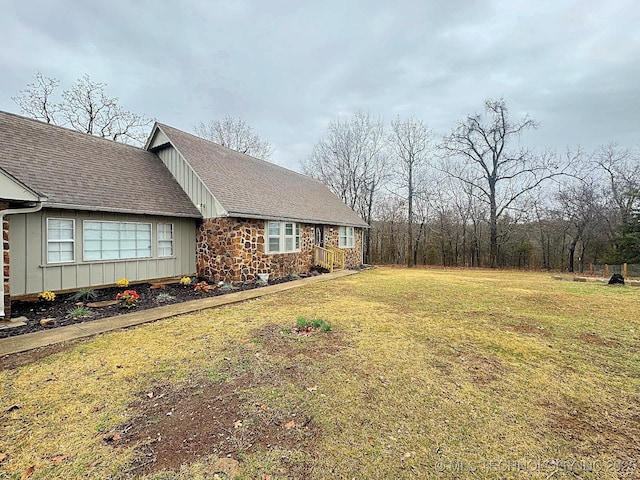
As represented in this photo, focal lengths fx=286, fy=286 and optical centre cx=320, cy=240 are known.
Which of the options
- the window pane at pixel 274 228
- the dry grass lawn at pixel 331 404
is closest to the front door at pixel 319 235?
the window pane at pixel 274 228

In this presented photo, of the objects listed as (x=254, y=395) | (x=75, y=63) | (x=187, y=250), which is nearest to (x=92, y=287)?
(x=187, y=250)

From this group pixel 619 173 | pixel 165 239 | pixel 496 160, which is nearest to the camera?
pixel 165 239

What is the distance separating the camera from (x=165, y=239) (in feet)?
32.0

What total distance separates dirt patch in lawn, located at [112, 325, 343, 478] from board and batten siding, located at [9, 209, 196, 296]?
20.6 feet

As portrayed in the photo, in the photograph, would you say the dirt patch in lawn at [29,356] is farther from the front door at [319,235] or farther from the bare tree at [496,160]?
the bare tree at [496,160]

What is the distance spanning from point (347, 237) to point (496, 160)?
12500 mm

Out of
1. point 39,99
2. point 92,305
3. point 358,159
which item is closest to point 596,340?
point 92,305

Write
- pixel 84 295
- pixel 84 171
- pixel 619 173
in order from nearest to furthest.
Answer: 1. pixel 84 295
2. pixel 84 171
3. pixel 619 173

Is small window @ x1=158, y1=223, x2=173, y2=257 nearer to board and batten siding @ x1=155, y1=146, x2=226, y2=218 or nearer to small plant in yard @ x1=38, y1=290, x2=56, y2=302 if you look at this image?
board and batten siding @ x1=155, y1=146, x2=226, y2=218

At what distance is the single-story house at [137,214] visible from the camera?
6.80m

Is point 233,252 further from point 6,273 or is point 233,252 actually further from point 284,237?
point 6,273

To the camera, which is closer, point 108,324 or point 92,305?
point 108,324

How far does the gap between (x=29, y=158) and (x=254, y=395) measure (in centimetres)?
900

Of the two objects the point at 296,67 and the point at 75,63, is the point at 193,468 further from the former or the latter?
the point at 75,63
